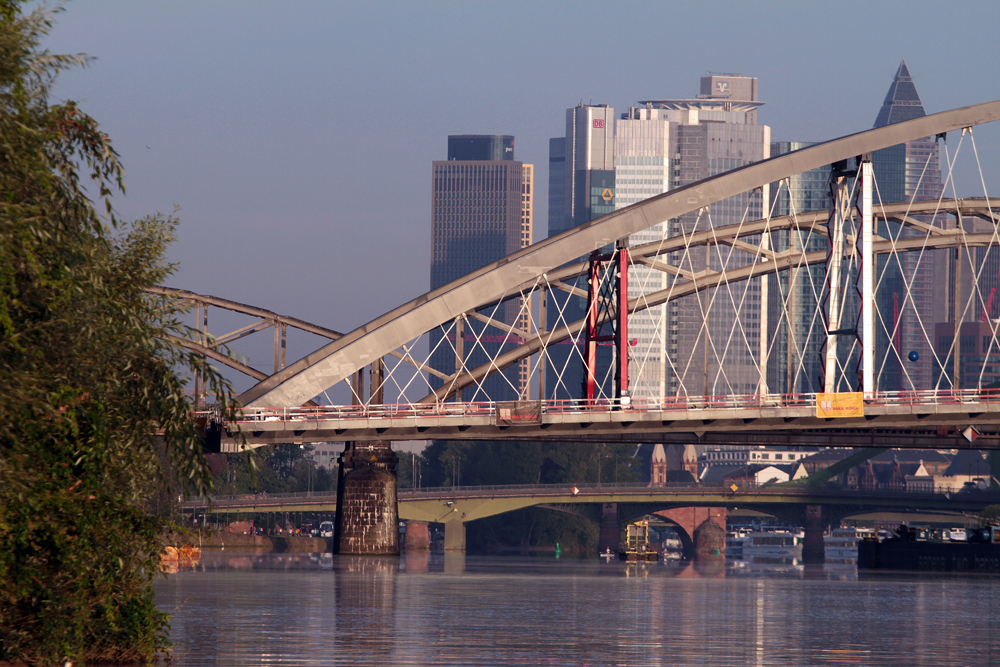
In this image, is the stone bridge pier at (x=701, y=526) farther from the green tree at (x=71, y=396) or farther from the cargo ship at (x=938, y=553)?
the green tree at (x=71, y=396)

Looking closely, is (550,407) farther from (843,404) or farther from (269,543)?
(269,543)

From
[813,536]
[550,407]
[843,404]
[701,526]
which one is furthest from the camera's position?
[701,526]

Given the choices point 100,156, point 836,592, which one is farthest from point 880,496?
point 100,156

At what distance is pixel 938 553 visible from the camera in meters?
114

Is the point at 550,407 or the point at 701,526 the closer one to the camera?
the point at 550,407

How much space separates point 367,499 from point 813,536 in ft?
266

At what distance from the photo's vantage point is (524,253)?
71.4m

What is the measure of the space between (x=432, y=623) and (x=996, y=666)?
15.6 meters

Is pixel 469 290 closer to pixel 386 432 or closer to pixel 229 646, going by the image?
pixel 386 432

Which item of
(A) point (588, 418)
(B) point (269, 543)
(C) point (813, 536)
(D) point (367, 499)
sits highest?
(A) point (588, 418)

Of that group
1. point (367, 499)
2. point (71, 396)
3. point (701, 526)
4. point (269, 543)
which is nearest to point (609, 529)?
point (701, 526)

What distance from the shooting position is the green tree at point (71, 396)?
21141 mm

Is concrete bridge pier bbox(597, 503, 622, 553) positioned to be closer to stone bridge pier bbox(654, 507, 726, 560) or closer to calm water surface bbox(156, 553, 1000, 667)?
stone bridge pier bbox(654, 507, 726, 560)

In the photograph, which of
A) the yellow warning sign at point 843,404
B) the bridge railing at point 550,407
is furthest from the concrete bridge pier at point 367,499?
the yellow warning sign at point 843,404
